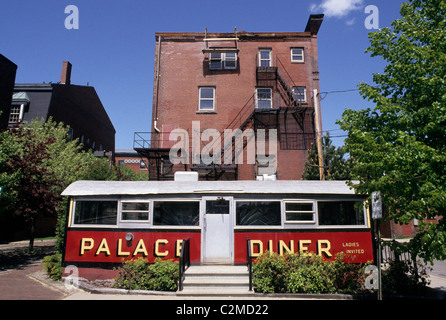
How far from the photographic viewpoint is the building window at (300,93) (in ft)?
69.3

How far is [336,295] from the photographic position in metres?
8.38

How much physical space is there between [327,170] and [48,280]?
15.5 meters

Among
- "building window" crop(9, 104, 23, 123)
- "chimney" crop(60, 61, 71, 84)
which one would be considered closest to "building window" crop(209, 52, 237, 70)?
"building window" crop(9, 104, 23, 123)

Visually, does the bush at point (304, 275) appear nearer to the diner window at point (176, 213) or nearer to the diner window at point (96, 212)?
the diner window at point (176, 213)

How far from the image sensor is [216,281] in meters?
8.66

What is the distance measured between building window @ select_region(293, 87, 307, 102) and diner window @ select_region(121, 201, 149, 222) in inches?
587

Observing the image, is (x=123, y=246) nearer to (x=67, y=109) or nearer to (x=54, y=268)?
(x=54, y=268)

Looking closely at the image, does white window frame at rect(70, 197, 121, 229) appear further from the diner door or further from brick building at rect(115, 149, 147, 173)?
brick building at rect(115, 149, 147, 173)

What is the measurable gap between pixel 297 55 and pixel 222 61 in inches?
230
